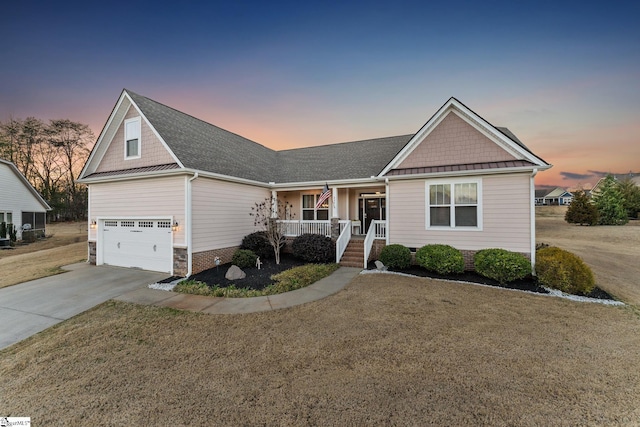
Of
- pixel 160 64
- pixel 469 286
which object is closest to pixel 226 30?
pixel 160 64

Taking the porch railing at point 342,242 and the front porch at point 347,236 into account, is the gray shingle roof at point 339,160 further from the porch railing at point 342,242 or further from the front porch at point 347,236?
the porch railing at point 342,242

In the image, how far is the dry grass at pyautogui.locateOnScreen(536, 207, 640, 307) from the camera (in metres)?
8.73

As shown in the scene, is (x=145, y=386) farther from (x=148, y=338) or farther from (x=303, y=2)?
(x=303, y=2)

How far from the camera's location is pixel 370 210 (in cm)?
1481

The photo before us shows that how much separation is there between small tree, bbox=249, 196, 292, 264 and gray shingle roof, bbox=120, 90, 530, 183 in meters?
1.34

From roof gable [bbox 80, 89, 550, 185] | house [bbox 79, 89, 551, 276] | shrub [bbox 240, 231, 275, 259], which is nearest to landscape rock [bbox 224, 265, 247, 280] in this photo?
house [bbox 79, 89, 551, 276]

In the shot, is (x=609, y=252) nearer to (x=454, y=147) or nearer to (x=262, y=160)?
(x=454, y=147)

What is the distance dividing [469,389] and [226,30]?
612 inches

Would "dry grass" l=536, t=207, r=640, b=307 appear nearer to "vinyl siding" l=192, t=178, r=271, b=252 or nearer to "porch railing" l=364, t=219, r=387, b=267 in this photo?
"porch railing" l=364, t=219, r=387, b=267

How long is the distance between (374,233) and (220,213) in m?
7.06

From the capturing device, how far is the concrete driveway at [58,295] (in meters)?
5.88

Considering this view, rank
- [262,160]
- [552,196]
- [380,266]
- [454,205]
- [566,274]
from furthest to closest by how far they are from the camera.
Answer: [552,196]
[262,160]
[380,266]
[454,205]
[566,274]

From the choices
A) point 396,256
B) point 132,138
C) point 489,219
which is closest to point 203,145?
point 132,138

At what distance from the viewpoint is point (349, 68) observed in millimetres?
13875
